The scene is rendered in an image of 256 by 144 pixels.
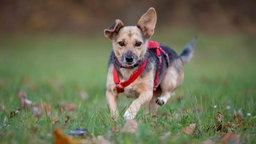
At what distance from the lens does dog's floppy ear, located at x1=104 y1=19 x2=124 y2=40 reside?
6.01 meters

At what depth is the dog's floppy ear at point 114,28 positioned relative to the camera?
237 inches

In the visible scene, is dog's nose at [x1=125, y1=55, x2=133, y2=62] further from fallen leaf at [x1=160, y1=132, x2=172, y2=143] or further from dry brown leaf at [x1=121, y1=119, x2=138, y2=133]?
fallen leaf at [x1=160, y1=132, x2=172, y2=143]

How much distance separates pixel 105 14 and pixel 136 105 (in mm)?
20939

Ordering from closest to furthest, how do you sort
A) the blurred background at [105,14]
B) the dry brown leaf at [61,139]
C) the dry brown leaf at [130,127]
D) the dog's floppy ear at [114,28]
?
the dry brown leaf at [61,139] → the dry brown leaf at [130,127] → the dog's floppy ear at [114,28] → the blurred background at [105,14]

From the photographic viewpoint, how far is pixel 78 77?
12.5 metres

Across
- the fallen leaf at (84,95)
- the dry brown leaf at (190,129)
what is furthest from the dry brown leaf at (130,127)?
the fallen leaf at (84,95)

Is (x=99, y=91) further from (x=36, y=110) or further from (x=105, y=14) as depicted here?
(x=105, y=14)

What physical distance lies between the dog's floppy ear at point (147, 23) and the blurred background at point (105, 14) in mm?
18144

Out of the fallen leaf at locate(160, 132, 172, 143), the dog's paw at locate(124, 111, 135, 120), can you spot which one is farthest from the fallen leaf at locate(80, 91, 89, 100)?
the fallen leaf at locate(160, 132, 172, 143)

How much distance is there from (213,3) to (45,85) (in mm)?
16726

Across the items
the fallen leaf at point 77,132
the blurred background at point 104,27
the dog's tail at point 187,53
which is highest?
the blurred background at point 104,27

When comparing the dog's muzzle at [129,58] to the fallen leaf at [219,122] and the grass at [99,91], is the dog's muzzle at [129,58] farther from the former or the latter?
the fallen leaf at [219,122]

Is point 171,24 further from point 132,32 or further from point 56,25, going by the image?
point 132,32

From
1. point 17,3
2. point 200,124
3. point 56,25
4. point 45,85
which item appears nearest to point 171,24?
point 56,25
